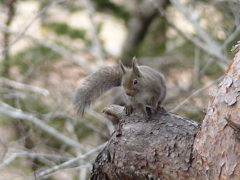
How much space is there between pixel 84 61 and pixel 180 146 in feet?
12.8

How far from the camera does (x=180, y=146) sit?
1.69m

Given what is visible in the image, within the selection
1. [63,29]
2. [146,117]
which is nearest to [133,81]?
[146,117]

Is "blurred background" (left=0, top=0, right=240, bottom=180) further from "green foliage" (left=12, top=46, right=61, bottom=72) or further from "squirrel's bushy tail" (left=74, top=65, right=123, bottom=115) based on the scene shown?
"squirrel's bushy tail" (left=74, top=65, right=123, bottom=115)

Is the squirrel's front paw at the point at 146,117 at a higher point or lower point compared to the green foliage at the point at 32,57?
lower

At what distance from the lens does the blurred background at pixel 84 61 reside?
15.2ft

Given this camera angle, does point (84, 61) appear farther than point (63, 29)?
No

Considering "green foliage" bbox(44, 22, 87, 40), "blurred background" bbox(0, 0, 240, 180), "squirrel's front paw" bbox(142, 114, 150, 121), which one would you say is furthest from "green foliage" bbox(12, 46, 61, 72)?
"squirrel's front paw" bbox(142, 114, 150, 121)

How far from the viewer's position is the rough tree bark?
149 centimetres

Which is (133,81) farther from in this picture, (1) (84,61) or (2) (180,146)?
(1) (84,61)

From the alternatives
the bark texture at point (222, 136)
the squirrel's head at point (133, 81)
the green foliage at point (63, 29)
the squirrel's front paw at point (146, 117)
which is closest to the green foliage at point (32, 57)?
the green foliage at point (63, 29)

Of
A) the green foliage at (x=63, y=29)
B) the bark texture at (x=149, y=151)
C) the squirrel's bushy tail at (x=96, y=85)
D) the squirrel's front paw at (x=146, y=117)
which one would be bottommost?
the bark texture at (x=149, y=151)

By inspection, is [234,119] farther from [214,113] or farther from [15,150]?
[15,150]

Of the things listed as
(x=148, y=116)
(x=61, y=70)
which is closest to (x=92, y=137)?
(x=61, y=70)

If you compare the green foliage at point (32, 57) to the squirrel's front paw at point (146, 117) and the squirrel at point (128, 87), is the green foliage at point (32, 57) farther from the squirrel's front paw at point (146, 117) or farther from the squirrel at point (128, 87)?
the squirrel's front paw at point (146, 117)
